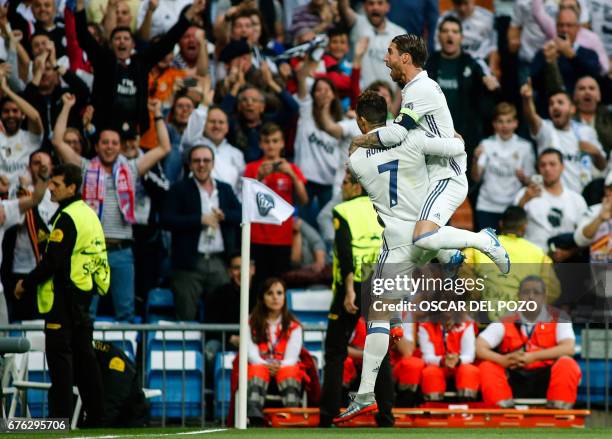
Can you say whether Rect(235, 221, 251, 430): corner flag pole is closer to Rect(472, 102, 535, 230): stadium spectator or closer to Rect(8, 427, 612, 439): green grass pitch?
Rect(8, 427, 612, 439): green grass pitch

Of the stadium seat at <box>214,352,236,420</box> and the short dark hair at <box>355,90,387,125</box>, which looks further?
the stadium seat at <box>214,352,236,420</box>

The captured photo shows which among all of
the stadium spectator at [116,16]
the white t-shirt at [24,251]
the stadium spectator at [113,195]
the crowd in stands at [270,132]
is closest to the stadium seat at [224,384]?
the crowd in stands at [270,132]

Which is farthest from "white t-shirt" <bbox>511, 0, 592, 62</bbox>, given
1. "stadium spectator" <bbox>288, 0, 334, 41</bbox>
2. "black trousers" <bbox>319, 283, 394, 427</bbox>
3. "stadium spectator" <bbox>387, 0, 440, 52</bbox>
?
"black trousers" <bbox>319, 283, 394, 427</bbox>

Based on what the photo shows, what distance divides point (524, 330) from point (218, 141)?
4087 mm

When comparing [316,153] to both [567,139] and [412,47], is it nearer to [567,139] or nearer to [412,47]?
[567,139]

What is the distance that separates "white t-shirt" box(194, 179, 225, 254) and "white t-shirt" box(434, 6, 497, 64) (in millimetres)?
3897

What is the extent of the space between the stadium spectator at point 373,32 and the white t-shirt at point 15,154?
420 centimetres

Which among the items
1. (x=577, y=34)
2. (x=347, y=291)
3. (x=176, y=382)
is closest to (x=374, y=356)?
(x=347, y=291)

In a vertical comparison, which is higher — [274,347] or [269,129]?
[269,129]

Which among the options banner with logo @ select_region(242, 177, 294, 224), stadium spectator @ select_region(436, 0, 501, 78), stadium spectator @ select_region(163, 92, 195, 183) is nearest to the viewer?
banner with logo @ select_region(242, 177, 294, 224)

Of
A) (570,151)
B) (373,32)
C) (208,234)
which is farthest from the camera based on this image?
(373,32)

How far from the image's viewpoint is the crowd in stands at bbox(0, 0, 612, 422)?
14.1m

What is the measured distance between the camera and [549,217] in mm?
15070

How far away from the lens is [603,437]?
32.1ft
